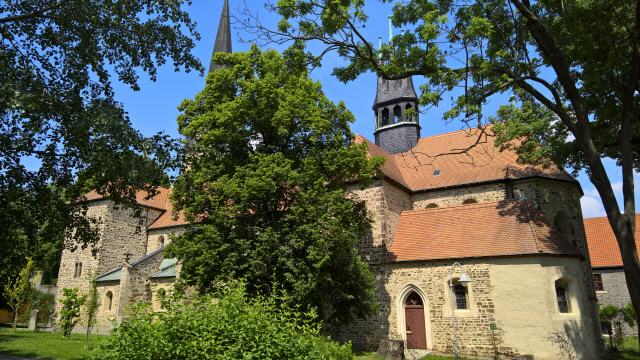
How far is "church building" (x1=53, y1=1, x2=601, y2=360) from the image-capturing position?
15680 mm

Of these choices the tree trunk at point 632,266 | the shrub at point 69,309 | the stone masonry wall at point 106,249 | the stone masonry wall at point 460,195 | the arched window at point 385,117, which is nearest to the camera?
the tree trunk at point 632,266

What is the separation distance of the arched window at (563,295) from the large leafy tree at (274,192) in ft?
22.0

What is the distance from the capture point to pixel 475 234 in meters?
17.8

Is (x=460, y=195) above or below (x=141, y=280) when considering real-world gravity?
above

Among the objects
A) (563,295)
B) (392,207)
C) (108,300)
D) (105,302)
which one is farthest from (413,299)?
(105,302)

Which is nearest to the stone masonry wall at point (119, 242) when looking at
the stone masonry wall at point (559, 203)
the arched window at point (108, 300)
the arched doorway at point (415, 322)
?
the arched window at point (108, 300)

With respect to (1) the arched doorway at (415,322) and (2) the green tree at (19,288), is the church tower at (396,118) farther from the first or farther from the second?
(2) the green tree at (19,288)

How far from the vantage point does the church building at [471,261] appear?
1568cm

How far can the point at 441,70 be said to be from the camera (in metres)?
11.0

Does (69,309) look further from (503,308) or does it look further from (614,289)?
(614,289)

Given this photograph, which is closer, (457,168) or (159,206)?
(457,168)

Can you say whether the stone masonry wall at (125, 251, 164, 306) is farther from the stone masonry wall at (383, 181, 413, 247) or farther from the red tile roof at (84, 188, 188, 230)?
the stone masonry wall at (383, 181, 413, 247)

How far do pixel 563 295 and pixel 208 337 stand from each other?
15.2 metres

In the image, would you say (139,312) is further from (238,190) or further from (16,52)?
(238,190)
